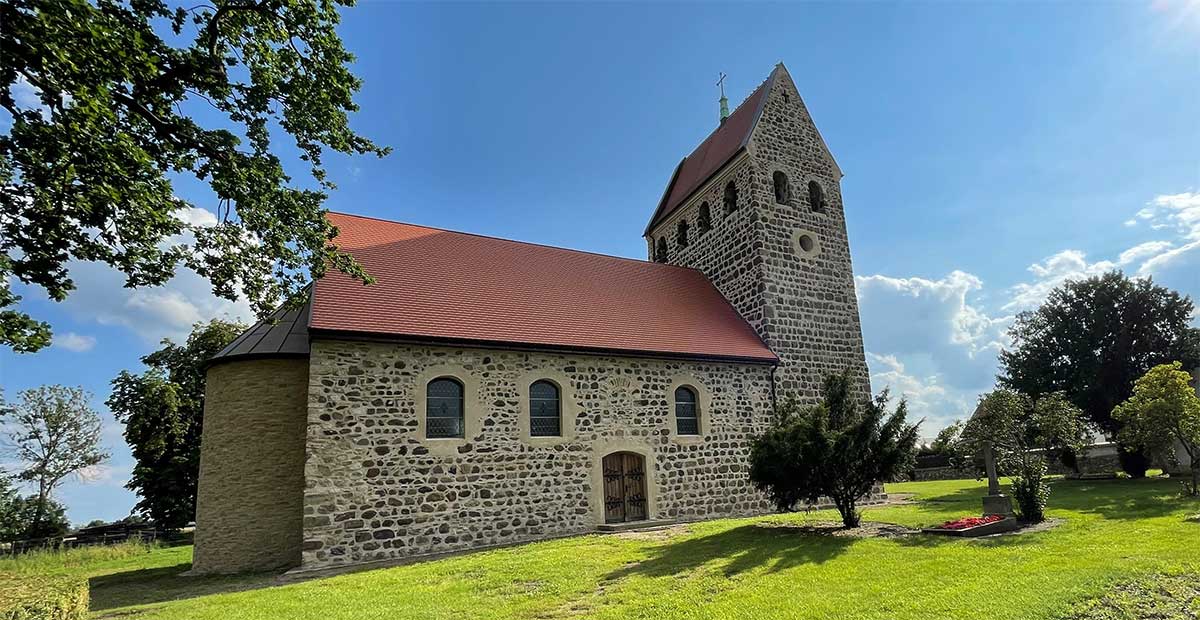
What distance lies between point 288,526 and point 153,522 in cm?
1582

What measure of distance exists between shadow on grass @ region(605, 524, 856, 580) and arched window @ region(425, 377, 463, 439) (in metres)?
5.01

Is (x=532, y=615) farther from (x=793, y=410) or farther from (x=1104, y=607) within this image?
(x=793, y=410)

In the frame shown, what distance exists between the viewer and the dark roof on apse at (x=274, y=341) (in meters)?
12.4

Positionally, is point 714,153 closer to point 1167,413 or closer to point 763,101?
point 763,101

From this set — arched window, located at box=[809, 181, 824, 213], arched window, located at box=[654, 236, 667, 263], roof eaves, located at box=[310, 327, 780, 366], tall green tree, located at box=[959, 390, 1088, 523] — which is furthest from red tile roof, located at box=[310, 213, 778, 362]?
tall green tree, located at box=[959, 390, 1088, 523]

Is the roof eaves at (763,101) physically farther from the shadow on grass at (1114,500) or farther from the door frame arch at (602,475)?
the shadow on grass at (1114,500)

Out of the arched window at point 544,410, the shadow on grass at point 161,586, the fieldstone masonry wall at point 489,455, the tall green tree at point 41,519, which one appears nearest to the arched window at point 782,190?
the fieldstone masonry wall at point 489,455

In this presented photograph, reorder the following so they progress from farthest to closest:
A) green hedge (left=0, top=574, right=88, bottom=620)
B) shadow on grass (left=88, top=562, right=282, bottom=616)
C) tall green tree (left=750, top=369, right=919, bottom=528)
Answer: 1. tall green tree (left=750, top=369, right=919, bottom=528)
2. shadow on grass (left=88, top=562, right=282, bottom=616)
3. green hedge (left=0, top=574, right=88, bottom=620)

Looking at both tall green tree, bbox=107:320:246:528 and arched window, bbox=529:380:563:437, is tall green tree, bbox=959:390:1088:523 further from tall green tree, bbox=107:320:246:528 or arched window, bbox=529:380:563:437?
tall green tree, bbox=107:320:246:528

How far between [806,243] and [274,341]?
15642mm

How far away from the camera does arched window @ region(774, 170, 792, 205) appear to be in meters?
19.8

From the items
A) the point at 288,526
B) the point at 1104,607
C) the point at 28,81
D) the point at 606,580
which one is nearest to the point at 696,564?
the point at 606,580

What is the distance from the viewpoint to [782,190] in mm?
19953

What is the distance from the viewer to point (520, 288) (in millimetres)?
15578
